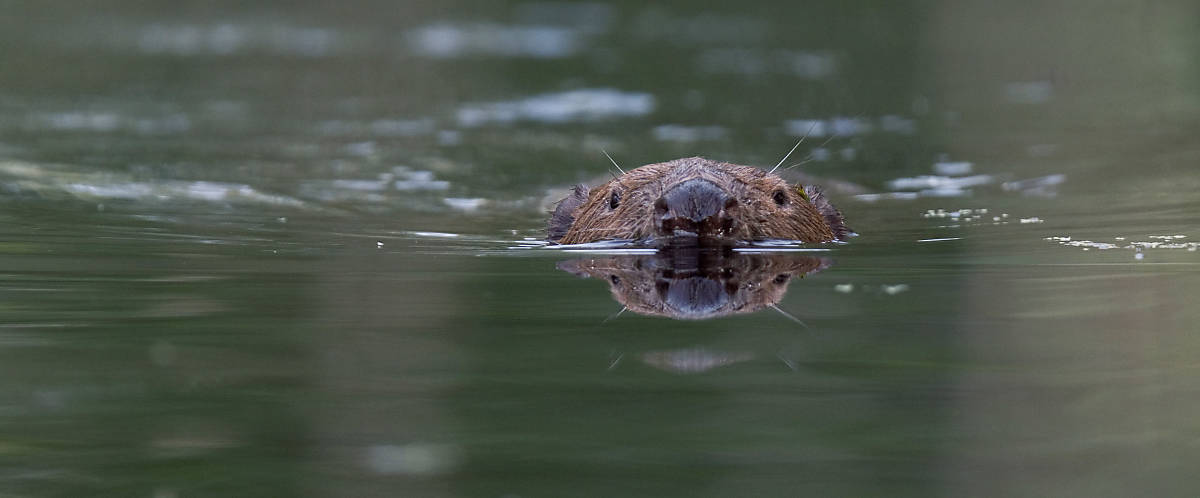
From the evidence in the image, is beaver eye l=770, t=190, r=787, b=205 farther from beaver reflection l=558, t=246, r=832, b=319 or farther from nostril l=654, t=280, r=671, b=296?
nostril l=654, t=280, r=671, b=296

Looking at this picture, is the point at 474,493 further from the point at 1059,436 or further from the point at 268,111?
the point at 268,111

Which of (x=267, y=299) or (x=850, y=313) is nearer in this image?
(x=850, y=313)

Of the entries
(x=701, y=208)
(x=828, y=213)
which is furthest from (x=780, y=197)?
(x=701, y=208)

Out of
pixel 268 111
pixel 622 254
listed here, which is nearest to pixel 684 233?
pixel 622 254

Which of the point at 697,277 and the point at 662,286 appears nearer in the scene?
the point at 662,286

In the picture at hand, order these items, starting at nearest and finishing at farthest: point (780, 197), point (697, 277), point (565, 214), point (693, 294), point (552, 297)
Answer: point (693, 294) < point (552, 297) < point (697, 277) < point (780, 197) < point (565, 214)

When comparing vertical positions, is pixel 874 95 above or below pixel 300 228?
above

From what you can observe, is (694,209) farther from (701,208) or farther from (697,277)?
(697,277)
